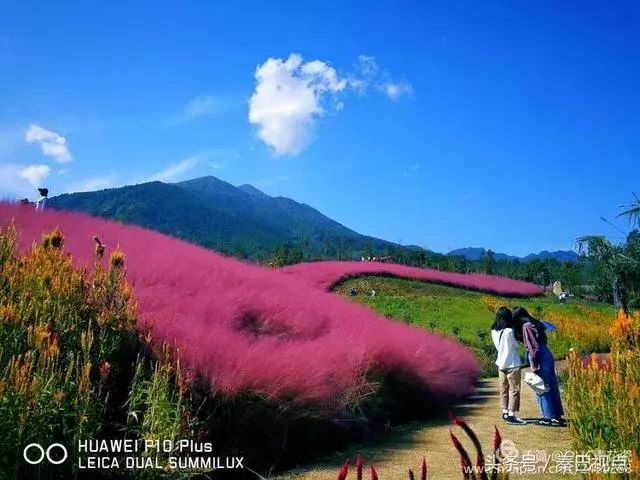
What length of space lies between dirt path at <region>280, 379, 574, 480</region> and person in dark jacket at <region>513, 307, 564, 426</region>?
1.36 feet

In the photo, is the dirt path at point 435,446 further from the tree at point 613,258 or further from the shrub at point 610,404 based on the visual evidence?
the tree at point 613,258

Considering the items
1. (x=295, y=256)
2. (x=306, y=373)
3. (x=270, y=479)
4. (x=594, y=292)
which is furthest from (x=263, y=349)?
(x=295, y=256)

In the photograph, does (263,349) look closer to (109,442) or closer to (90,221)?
(109,442)

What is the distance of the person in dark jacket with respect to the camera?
8102 mm

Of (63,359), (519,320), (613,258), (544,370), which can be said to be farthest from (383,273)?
(63,359)

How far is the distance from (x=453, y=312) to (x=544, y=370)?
45.4ft

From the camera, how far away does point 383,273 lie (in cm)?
2938

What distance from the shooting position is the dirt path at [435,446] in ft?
18.4

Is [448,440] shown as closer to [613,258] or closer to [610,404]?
[610,404]

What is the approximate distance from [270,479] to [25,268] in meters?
3.24

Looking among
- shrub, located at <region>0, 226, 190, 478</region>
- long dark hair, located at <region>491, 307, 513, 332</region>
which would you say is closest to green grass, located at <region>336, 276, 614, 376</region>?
long dark hair, located at <region>491, 307, 513, 332</region>

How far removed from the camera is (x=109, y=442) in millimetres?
4570

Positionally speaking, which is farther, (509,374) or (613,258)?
(613,258)

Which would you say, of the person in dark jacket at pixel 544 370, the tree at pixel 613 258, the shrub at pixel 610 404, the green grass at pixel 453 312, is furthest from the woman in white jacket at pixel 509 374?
the tree at pixel 613 258
